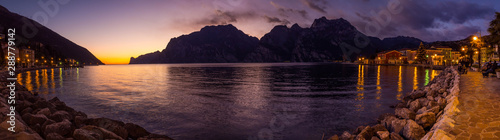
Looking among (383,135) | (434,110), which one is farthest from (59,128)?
(434,110)

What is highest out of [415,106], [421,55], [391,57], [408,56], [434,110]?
[408,56]

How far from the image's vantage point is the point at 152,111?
16.7 m

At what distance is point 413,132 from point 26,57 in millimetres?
155958

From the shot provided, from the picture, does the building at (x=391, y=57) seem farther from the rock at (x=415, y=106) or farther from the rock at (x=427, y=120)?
the rock at (x=427, y=120)

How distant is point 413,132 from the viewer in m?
8.37

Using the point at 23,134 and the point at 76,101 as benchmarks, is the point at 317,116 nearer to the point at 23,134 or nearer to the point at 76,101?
the point at 23,134

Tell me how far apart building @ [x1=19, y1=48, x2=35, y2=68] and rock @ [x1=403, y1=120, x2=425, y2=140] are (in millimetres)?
140949

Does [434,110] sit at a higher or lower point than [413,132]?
higher

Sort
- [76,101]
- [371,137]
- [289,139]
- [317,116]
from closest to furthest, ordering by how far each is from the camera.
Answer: [371,137], [289,139], [317,116], [76,101]

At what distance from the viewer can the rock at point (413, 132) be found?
8289 millimetres

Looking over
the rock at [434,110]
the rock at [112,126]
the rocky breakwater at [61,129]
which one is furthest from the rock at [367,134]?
the rock at [112,126]

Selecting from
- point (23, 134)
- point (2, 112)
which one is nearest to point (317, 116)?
point (23, 134)

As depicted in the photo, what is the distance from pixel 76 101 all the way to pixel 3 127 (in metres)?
15.3

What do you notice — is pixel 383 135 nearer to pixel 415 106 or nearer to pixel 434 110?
pixel 434 110
